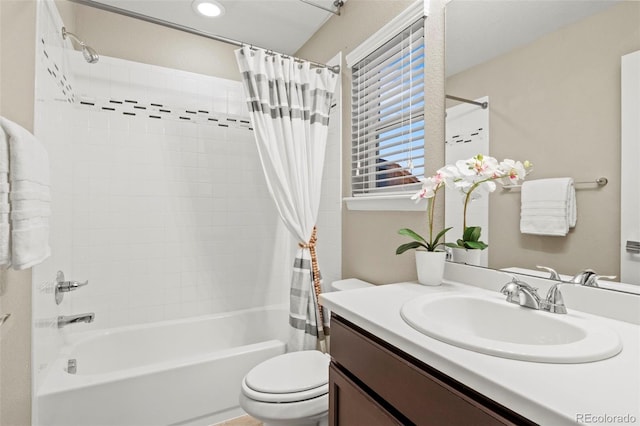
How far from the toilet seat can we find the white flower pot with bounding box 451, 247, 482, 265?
77 cm

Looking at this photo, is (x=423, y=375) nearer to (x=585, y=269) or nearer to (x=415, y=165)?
(x=585, y=269)

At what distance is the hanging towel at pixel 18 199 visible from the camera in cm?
77

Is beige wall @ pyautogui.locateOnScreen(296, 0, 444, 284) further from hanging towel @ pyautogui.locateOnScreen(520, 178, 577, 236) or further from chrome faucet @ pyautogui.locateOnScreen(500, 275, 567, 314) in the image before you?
chrome faucet @ pyautogui.locateOnScreen(500, 275, 567, 314)

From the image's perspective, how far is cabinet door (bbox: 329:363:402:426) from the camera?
0.82 m

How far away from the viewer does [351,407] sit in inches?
37.1

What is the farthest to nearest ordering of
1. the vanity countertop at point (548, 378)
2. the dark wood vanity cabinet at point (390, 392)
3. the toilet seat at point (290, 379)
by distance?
the toilet seat at point (290, 379) → the dark wood vanity cabinet at point (390, 392) → the vanity countertop at point (548, 378)

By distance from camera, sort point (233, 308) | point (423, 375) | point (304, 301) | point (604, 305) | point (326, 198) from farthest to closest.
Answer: point (233, 308) < point (326, 198) < point (304, 301) < point (604, 305) < point (423, 375)

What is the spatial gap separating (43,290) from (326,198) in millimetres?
1557

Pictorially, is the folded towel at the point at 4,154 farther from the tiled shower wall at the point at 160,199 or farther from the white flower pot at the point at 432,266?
the white flower pot at the point at 432,266

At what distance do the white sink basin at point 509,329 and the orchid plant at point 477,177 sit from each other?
286 mm

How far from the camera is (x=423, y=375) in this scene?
2.30 ft

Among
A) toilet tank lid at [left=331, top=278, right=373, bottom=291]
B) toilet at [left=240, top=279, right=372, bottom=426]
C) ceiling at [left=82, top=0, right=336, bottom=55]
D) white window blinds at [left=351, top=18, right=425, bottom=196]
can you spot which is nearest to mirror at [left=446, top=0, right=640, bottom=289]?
white window blinds at [left=351, top=18, right=425, bottom=196]

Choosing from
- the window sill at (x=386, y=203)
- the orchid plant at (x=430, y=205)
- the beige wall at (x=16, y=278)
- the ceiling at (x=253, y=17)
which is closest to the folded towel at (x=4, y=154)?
the beige wall at (x=16, y=278)

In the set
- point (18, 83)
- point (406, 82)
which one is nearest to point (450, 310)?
point (406, 82)
